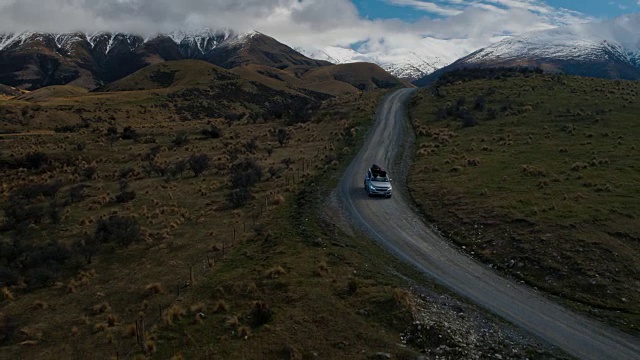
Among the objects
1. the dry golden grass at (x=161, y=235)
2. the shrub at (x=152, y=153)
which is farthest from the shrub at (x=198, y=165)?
the shrub at (x=152, y=153)

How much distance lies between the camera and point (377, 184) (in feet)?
110

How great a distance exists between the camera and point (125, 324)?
A: 17.7m

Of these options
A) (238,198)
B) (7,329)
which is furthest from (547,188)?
(7,329)

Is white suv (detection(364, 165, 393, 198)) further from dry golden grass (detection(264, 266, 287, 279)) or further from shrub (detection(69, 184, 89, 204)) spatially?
shrub (detection(69, 184, 89, 204))

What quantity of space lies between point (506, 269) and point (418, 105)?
61.9 metres

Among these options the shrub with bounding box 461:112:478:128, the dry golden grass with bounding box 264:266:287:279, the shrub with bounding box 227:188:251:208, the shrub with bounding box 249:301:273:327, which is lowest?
the shrub with bounding box 249:301:273:327

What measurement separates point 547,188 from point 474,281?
563 inches

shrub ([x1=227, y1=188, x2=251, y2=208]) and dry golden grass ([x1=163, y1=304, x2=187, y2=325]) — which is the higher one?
shrub ([x1=227, y1=188, x2=251, y2=208])

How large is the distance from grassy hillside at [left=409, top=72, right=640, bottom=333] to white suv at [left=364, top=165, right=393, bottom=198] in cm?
230

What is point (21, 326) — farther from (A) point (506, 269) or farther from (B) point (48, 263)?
(A) point (506, 269)

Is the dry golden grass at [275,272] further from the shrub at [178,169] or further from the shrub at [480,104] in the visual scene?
the shrub at [480,104]

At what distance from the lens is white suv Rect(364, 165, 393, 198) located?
33062mm

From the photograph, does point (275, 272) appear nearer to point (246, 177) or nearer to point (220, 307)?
point (220, 307)

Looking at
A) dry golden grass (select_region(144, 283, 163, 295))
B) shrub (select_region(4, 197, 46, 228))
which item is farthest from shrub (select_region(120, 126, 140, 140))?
dry golden grass (select_region(144, 283, 163, 295))
